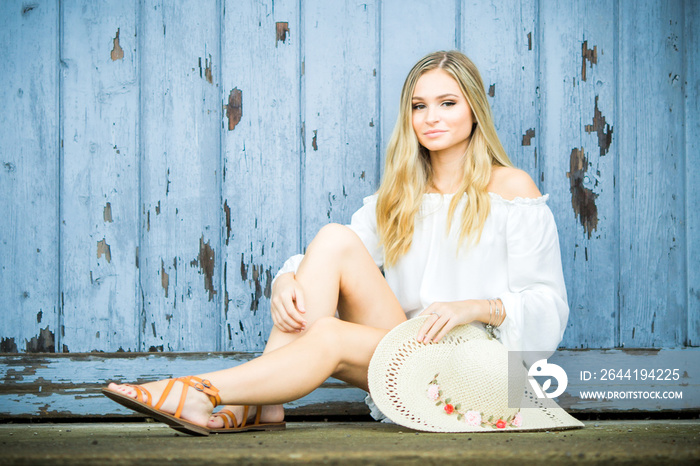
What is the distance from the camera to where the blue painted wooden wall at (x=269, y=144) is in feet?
5.56

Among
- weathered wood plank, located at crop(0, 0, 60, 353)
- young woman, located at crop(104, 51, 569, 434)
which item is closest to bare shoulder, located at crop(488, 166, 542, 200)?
young woman, located at crop(104, 51, 569, 434)

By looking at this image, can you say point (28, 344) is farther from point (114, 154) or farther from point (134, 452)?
point (134, 452)

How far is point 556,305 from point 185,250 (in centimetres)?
104

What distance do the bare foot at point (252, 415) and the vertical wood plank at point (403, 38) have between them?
2.71 feet

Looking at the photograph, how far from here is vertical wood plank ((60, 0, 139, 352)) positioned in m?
1.69

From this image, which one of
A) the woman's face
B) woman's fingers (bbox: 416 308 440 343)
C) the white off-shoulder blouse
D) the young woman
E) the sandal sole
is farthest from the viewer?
the woman's face

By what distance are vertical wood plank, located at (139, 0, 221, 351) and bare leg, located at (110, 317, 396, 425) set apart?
0.55m

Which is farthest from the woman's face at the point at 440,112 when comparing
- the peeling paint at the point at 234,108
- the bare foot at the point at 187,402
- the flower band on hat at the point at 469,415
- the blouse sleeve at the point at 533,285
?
the bare foot at the point at 187,402

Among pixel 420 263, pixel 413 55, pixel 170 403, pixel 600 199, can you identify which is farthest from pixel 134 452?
pixel 600 199

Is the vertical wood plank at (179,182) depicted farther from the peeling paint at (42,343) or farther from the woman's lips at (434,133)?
the woman's lips at (434,133)

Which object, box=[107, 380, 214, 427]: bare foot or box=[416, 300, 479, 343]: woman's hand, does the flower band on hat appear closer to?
box=[416, 300, 479, 343]: woman's hand

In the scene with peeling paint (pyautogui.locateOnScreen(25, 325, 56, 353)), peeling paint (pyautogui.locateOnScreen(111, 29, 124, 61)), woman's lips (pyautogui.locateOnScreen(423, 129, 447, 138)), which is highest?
peeling paint (pyautogui.locateOnScreen(111, 29, 124, 61))

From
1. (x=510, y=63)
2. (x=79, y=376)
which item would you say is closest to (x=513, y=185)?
(x=510, y=63)

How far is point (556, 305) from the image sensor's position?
1.41 m
